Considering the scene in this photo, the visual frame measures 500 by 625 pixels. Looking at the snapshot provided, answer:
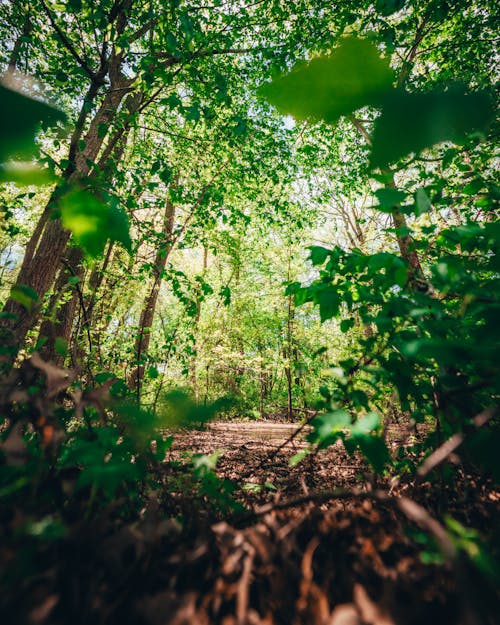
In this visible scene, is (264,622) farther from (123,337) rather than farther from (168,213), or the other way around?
(168,213)

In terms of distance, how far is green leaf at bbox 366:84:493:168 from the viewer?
0.42 metres

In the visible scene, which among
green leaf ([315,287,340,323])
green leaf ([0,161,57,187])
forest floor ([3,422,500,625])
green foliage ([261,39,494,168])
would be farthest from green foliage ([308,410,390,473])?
green leaf ([0,161,57,187])

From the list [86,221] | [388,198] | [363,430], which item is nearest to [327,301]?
[388,198]

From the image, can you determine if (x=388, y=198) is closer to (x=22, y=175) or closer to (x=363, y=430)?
(x=363, y=430)

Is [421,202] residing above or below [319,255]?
below

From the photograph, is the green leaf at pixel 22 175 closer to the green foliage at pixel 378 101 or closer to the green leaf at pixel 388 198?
the green foliage at pixel 378 101

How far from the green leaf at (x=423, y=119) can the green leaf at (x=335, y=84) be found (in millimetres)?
38

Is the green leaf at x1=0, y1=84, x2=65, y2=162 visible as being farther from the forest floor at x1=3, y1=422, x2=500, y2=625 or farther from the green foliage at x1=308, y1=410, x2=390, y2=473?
the green foliage at x1=308, y1=410, x2=390, y2=473

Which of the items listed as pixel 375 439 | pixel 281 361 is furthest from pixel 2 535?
pixel 281 361

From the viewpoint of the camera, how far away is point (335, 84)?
1.67ft

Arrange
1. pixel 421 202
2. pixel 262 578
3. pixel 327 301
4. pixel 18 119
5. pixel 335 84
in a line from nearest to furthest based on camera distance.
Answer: pixel 18 119 < pixel 335 84 < pixel 262 578 < pixel 421 202 < pixel 327 301

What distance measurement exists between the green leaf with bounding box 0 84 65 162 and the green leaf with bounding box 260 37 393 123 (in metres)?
0.34

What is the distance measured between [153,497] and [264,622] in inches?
20.7

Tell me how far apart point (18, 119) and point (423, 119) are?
1.98 ft
